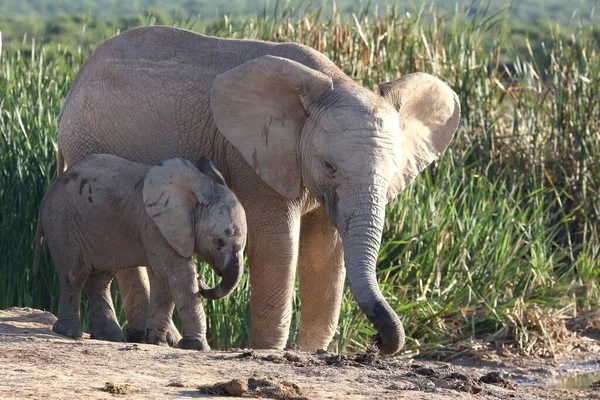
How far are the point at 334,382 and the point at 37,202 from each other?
10.00 feet

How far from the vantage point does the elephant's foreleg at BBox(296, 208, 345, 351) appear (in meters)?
7.40

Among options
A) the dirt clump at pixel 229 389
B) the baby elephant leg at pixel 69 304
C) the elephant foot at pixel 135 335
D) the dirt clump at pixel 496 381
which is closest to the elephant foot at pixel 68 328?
the baby elephant leg at pixel 69 304

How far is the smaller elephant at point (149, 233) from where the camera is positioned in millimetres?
6488

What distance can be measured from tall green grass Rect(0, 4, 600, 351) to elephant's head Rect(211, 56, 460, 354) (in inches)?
57.0

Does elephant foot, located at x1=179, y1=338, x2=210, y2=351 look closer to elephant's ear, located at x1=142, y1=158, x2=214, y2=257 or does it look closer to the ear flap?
elephant's ear, located at x1=142, y1=158, x2=214, y2=257

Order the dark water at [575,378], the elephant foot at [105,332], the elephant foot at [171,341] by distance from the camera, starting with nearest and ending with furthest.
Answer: the elephant foot at [171,341] < the elephant foot at [105,332] < the dark water at [575,378]

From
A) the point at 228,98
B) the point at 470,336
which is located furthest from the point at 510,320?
the point at 228,98

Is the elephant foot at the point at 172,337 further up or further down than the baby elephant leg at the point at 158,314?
further down

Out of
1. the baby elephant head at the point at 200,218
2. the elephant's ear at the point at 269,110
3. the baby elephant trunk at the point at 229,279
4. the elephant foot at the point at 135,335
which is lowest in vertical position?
the elephant foot at the point at 135,335

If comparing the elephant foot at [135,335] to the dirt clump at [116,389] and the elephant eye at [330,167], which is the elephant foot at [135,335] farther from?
the dirt clump at [116,389]

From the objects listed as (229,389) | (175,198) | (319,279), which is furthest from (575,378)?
(229,389)

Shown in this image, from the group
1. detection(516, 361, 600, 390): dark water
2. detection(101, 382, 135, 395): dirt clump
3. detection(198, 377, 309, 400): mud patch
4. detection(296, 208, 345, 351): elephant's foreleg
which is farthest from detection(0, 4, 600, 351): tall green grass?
detection(101, 382, 135, 395): dirt clump

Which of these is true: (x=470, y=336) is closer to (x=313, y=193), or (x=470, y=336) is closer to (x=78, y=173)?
(x=313, y=193)

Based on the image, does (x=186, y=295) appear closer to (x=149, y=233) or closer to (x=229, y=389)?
(x=149, y=233)
